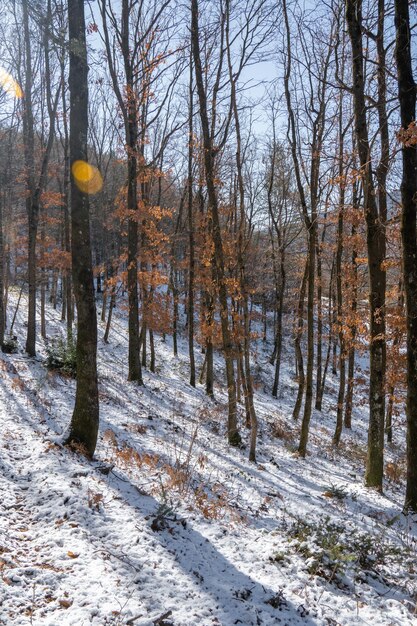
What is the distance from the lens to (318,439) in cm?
1527

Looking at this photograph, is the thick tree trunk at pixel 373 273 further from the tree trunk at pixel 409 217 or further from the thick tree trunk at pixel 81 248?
the thick tree trunk at pixel 81 248

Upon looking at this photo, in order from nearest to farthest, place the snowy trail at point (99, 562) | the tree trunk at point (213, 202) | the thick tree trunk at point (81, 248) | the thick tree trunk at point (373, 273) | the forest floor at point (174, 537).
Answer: the snowy trail at point (99, 562)
the forest floor at point (174, 537)
the thick tree trunk at point (81, 248)
the thick tree trunk at point (373, 273)
the tree trunk at point (213, 202)

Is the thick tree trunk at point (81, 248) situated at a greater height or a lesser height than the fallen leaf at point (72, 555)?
greater

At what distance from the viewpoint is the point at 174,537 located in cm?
476

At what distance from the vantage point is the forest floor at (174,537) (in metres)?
3.63

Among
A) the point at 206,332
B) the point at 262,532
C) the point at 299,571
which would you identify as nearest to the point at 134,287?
the point at 206,332

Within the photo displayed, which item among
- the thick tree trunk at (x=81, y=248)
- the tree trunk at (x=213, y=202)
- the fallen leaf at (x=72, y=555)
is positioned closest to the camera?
the fallen leaf at (x=72, y=555)

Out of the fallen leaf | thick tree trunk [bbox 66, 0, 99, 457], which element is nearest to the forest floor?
the fallen leaf

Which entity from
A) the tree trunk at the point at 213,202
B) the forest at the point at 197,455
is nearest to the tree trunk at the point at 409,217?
the forest at the point at 197,455

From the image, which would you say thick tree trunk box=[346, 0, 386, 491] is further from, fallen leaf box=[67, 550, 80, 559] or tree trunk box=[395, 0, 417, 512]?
fallen leaf box=[67, 550, 80, 559]

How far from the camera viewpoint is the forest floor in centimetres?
363

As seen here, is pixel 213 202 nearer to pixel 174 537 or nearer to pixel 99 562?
pixel 174 537

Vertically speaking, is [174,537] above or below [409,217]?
below

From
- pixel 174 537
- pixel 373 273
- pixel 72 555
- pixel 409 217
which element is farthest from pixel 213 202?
pixel 72 555
